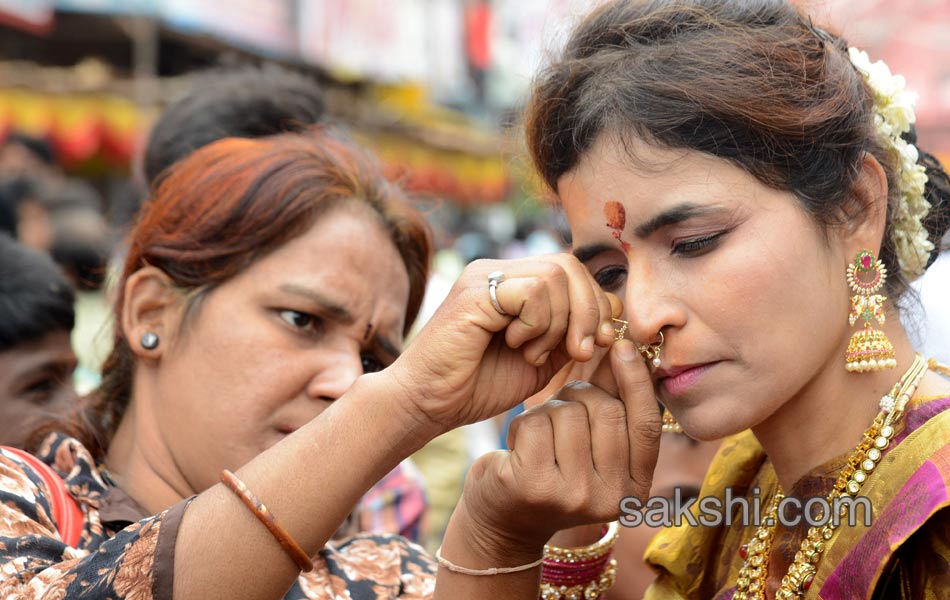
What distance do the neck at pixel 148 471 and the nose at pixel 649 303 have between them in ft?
4.08

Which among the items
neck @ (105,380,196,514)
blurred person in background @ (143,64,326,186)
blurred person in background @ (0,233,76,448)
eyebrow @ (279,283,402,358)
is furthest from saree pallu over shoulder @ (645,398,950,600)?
blurred person in background @ (143,64,326,186)

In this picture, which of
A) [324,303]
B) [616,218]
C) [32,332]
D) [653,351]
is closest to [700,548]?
[653,351]

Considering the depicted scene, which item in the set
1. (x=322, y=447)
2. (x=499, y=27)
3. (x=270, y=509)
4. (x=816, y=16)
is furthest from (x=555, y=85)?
(x=499, y=27)

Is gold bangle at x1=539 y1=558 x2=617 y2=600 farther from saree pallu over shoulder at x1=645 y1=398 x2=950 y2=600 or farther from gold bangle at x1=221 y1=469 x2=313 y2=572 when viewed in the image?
gold bangle at x1=221 y1=469 x2=313 y2=572

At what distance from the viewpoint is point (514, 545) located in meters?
2.15

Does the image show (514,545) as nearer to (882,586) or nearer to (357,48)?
(882,586)

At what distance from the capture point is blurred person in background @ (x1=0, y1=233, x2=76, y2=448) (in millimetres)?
3229

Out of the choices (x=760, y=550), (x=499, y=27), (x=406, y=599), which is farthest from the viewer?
(x=499, y=27)

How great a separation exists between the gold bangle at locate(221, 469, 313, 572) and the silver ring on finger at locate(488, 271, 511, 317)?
571mm

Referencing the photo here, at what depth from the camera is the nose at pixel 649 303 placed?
1942 mm

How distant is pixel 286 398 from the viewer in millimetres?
2432

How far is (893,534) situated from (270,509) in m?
1.10

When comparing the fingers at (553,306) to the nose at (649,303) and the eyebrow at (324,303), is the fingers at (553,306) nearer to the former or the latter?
the nose at (649,303)

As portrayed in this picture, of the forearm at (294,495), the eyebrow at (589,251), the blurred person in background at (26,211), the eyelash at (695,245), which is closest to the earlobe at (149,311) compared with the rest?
the forearm at (294,495)
